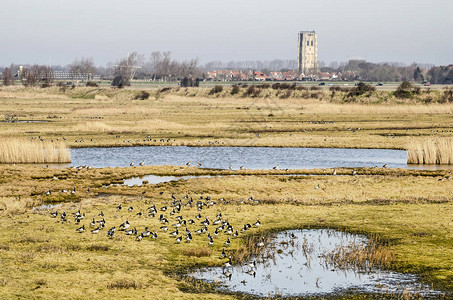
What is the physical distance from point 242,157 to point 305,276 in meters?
34.6

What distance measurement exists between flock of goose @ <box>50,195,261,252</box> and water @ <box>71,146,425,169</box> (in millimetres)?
19170

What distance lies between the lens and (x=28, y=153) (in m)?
50.6

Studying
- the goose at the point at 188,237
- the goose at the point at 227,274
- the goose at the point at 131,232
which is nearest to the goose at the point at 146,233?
the goose at the point at 131,232

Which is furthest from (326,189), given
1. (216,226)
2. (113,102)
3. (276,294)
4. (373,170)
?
(113,102)

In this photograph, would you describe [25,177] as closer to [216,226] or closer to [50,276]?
[216,226]

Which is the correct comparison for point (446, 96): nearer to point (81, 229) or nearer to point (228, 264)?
point (81, 229)

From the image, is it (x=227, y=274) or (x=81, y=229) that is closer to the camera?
(x=227, y=274)

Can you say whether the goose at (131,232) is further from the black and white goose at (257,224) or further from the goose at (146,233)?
the black and white goose at (257,224)

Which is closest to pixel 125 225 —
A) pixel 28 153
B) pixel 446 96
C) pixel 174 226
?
pixel 174 226

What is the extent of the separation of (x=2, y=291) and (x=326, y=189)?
2353 cm

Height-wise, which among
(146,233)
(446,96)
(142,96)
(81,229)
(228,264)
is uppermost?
(446,96)

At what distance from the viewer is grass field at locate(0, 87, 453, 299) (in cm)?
2022

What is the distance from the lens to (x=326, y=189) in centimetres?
3784

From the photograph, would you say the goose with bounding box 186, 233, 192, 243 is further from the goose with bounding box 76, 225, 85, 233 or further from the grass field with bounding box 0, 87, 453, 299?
the goose with bounding box 76, 225, 85, 233
